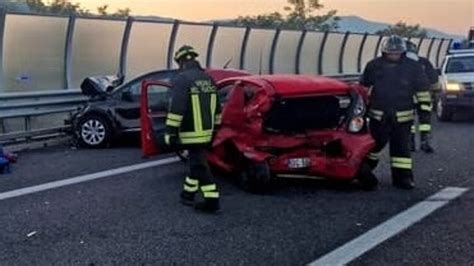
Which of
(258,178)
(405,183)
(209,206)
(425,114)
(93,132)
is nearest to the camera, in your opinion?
(209,206)

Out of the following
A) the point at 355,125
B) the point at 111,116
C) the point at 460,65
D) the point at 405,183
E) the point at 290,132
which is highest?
the point at 355,125

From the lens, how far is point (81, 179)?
438 inches

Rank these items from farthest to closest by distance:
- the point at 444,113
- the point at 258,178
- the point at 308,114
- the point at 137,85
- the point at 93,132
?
the point at 444,113
the point at 137,85
the point at 93,132
the point at 308,114
the point at 258,178

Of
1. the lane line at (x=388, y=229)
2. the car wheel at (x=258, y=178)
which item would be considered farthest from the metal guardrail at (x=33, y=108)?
the lane line at (x=388, y=229)

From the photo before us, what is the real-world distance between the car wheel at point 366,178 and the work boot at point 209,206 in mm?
2027

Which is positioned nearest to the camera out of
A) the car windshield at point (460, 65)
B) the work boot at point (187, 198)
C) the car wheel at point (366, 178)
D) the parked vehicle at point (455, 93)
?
the work boot at point (187, 198)

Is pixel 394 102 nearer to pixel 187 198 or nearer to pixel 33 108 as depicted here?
pixel 187 198

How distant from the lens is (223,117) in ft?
34.2

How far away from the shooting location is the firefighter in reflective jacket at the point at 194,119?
28.5 ft

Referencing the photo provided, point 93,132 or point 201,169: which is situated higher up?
point 201,169

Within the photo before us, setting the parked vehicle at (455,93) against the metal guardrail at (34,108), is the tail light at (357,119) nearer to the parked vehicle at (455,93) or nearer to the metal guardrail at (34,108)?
the metal guardrail at (34,108)

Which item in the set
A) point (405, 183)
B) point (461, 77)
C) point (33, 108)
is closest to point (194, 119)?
point (405, 183)

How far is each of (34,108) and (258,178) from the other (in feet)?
22.0

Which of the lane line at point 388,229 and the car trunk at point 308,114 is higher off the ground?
the car trunk at point 308,114
